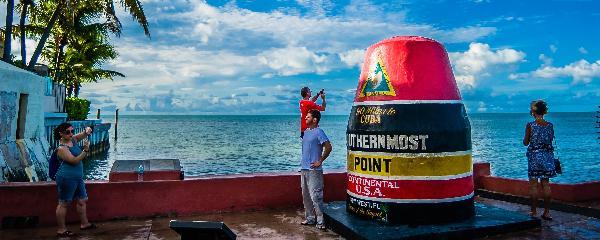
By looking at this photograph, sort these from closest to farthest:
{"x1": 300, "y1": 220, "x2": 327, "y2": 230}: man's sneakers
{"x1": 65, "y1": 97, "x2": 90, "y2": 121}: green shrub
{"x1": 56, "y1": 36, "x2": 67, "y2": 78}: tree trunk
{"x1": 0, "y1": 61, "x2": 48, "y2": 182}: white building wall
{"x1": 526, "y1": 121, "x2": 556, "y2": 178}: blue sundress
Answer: {"x1": 300, "y1": 220, "x2": 327, "y2": 230}: man's sneakers, {"x1": 526, "y1": 121, "x2": 556, "y2": 178}: blue sundress, {"x1": 0, "y1": 61, "x2": 48, "y2": 182}: white building wall, {"x1": 65, "y1": 97, "x2": 90, "y2": 121}: green shrub, {"x1": 56, "y1": 36, "x2": 67, "y2": 78}: tree trunk

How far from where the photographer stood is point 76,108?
1393 inches

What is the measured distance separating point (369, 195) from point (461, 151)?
1.43 metres

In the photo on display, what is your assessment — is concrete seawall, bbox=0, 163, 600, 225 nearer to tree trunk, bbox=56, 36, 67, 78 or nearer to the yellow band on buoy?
the yellow band on buoy

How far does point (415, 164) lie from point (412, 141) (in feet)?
1.04

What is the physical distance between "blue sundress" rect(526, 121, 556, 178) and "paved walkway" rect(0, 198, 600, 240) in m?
0.76

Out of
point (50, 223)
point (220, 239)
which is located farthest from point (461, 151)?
point (50, 223)

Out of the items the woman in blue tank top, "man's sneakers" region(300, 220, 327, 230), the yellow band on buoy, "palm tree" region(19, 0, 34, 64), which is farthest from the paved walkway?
A: "palm tree" region(19, 0, 34, 64)

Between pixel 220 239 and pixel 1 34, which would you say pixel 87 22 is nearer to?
pixel 1 34

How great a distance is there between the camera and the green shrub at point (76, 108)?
34.5 metres

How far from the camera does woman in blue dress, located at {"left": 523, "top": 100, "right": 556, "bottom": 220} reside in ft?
23.5

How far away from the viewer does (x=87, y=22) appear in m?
37.8

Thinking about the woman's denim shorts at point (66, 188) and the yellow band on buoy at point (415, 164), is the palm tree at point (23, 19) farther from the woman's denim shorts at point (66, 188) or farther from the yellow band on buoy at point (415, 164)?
the yellow band on buoy at point (415, 164)

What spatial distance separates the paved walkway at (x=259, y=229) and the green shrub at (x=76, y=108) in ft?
99.9

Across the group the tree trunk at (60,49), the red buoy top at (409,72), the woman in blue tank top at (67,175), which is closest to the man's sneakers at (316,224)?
the red buoy top at (409,72)
